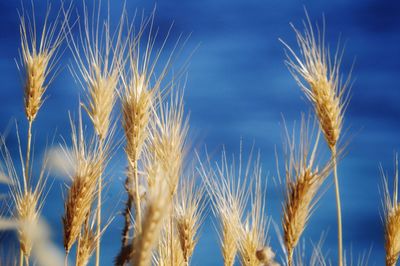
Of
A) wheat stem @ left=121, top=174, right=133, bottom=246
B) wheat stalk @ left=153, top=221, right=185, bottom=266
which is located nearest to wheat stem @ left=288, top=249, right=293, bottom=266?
wheat stalk @ left=153, top=221, right=185, bottom=266

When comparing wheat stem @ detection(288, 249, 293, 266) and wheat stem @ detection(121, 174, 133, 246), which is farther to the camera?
wheat stem @ detection(288, 249, 293, 266)

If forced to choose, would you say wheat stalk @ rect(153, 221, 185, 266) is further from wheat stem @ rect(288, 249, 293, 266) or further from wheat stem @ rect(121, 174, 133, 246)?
wheat stem @ rect(288, 249, 293, 266)

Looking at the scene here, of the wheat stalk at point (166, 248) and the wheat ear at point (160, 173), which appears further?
the wheat stalk at point (166, 248)

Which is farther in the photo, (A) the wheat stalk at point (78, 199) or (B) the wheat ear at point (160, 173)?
(A) the wheat stalk at point (78, 199)

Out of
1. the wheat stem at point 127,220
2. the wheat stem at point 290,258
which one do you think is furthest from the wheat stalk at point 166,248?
the wheat stem at point 290,258

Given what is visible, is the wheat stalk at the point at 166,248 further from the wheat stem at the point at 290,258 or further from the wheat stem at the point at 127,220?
the wheat stem at the point at 290,258

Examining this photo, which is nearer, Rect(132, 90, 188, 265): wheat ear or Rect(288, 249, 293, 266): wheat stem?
Rect(132, 90, 188, 265): wheat ear

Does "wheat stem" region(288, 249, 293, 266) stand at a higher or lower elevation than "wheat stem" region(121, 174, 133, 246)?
lower

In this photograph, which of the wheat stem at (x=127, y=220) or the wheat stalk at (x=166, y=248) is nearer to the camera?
the wheat stem at (x=127, y=220)

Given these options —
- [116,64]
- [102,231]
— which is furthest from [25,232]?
[116,64]

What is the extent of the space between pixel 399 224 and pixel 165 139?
1519 mm

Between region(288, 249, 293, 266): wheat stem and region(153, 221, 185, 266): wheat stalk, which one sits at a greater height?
region(153, 221, 185, 266): wheat stalk

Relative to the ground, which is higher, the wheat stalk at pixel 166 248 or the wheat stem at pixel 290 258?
the wheat stalk at pixel 166 248

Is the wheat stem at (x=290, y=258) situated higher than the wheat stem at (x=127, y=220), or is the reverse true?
the wheat stem at (x=127, y=220)
